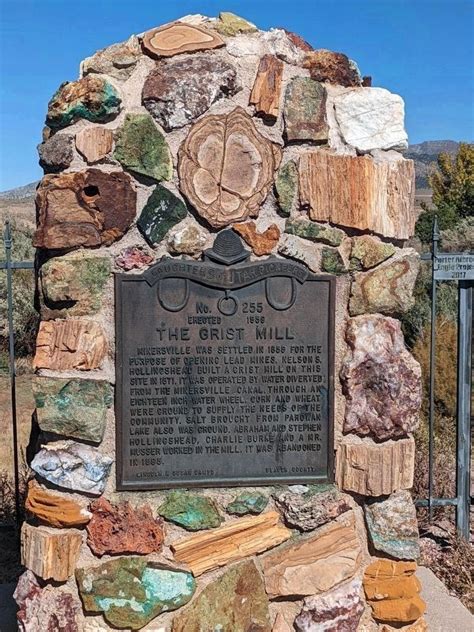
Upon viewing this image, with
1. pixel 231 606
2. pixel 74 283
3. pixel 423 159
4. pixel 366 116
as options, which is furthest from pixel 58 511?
pixel 423 159

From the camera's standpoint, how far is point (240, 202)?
2.95 meters

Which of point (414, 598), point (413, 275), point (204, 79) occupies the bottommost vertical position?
point (414, 598)

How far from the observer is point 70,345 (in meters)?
2.89

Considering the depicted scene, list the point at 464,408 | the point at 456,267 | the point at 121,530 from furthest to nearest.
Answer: the point at 464,408 < the point at 456,267 < the point at 121,530

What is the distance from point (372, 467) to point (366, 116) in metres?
1.47

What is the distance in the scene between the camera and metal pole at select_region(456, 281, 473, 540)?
441 cm

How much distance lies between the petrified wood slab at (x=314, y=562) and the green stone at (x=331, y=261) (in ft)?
3.50

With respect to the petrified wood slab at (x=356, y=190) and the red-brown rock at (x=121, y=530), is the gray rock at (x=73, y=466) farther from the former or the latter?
the petrified wood slab at (x=356, y=190)

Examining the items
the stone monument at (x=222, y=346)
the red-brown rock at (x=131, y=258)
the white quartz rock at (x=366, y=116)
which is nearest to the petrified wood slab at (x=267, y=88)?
the stone monument at (x=222, y=346)

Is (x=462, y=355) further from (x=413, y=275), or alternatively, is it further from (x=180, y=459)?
(x=180, y=459)

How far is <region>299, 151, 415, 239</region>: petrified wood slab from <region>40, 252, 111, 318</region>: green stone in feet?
2.90

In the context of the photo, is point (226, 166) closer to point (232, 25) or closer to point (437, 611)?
point (232, 25)

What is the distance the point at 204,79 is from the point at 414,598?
235 cm

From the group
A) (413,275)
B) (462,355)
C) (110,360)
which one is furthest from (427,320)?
(110,360)
